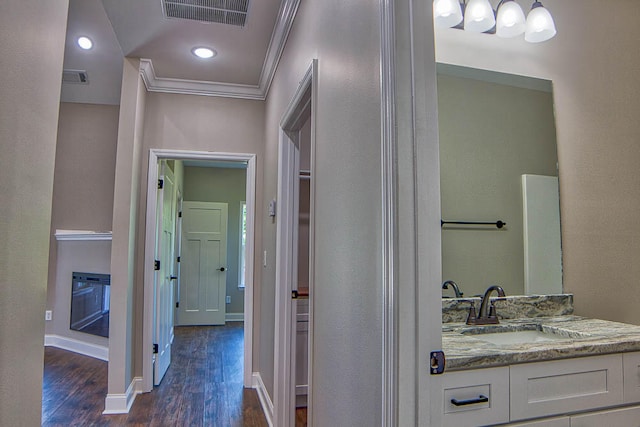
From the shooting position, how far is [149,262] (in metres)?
3.39

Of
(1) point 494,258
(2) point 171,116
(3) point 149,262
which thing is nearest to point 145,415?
(3) point 149,262

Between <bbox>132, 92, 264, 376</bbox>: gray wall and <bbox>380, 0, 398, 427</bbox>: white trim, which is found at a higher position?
<bbox>132, 92, 264, 376</bbox>: gray wall

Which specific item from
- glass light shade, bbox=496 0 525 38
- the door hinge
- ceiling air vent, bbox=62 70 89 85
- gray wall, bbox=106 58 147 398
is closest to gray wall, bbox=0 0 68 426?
the door hinge

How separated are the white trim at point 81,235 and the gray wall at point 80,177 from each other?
0.06 meters

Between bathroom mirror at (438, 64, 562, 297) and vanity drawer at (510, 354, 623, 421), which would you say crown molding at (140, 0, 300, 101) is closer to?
bathroom mirror at (438, 64, 562, 297)

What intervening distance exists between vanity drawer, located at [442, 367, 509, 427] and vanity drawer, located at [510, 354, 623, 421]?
38 millimetres

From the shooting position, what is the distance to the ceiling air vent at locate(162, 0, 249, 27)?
7.95 feet

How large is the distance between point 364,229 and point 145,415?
2.61m

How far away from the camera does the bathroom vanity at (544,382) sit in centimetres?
115

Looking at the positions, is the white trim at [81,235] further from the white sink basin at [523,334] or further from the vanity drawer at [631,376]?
the vanity drawer at [631,376]

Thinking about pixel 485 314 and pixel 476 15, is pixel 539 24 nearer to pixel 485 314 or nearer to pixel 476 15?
pixel 476 15

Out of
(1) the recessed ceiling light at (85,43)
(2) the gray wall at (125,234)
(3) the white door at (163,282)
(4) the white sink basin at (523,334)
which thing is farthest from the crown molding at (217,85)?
(4) the white sink basin at (523,334)

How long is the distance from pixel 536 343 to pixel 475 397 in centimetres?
34

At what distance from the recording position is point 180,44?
2955 millimetres
